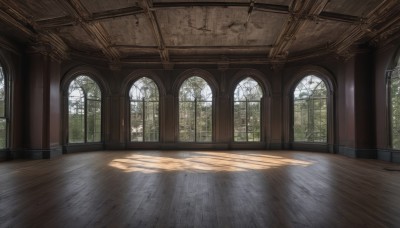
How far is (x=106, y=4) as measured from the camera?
6.81 metres

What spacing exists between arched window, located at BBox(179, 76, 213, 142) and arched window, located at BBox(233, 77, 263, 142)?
109 cm

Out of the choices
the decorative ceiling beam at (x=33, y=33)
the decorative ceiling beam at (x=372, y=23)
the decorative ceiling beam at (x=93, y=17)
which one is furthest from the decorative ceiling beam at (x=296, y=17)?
the decorative ceiling beam at (x=33, y=33)

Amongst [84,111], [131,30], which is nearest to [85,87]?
[84,111]

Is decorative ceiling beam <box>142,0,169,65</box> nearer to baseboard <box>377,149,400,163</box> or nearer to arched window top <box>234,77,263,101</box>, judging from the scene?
arched window top <box>234,77,263,101</box>

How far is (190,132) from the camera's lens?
12.3 m

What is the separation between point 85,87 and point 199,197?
29.2 ft

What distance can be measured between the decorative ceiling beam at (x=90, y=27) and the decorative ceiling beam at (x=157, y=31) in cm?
143

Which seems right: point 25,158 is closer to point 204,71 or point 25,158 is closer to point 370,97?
point 204,71

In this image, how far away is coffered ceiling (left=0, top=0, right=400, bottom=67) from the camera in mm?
6816

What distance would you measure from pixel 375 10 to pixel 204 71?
655 centimetres

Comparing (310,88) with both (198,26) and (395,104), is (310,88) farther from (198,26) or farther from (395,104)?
(198,26)

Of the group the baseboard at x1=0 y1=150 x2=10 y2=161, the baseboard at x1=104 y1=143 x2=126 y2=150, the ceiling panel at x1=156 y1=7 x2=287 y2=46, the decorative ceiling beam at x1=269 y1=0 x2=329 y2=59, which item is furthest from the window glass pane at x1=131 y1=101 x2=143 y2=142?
the decorative ceiling beam at x1=269 y1=0 x2=329 y2=59

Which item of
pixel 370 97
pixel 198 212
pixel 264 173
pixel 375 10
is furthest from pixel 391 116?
pixel 198 212

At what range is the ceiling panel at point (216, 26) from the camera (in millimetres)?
7453
